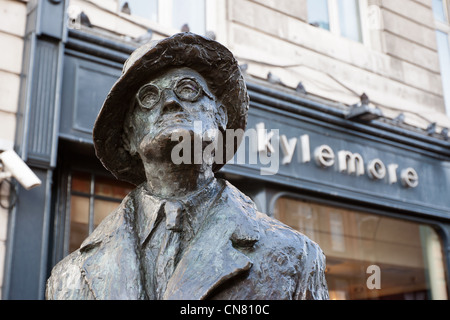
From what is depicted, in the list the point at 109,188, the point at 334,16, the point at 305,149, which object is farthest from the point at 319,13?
the point at 109,188

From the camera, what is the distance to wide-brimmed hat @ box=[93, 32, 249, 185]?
249 centimetres

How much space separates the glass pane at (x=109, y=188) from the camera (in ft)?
22.1

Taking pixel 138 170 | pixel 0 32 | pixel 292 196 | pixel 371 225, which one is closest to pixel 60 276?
pixel 138 170

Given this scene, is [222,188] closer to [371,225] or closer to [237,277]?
[237,277]

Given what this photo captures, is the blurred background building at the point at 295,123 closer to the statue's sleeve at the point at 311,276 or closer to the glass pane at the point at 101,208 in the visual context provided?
the glass pane at the point at 101,208

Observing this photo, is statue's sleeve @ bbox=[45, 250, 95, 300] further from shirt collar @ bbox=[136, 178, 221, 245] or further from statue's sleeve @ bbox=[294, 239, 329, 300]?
statue's sleeve @ bbox=[294, 239, 329, 300]

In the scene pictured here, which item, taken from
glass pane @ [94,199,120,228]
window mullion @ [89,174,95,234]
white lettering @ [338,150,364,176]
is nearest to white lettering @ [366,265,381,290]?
white lettering @ [338,150,364,176]

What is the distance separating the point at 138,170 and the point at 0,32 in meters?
4.19

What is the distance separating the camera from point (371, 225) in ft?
29.6

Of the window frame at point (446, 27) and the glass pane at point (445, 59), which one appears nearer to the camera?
the window frame at point (446, 27)

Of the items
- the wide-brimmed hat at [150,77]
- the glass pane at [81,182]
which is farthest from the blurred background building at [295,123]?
the wide-brimmed hat at [150,77]

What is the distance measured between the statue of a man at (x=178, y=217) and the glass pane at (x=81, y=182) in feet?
13.1

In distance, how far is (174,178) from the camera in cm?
245

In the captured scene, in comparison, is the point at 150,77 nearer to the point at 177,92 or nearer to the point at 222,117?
the point at 177,92
